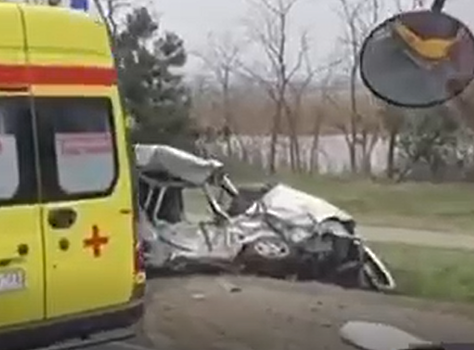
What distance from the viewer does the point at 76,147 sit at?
838 cm

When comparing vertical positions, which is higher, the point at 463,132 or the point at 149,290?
the point at 463,132

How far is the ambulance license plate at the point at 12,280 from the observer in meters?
7.85

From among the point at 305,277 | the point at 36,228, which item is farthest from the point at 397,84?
the point at 305,277

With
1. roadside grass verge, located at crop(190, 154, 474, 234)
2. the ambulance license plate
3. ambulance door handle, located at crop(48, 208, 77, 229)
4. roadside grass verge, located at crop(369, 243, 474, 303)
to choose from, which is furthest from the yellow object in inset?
roadside grass verge, located at crop(190, 154, 474, 234)

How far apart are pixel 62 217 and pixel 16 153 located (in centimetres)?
55

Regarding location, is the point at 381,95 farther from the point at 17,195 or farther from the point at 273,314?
the point at 273,314

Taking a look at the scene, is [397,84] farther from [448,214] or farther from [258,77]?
[258,77]

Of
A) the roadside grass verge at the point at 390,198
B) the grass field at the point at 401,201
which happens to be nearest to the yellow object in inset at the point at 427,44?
the roadside grass verge at the point at 390,198

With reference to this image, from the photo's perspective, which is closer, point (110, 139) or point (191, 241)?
point (110, 139)

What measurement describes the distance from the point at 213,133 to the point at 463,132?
17.4 feet

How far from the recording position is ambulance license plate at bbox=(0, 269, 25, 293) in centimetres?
785

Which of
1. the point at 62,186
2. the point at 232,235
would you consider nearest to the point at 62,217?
the point at 62,186

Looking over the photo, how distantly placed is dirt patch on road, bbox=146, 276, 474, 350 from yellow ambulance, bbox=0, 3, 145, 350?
227 centimetres

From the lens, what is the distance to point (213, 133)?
72.8 ft
